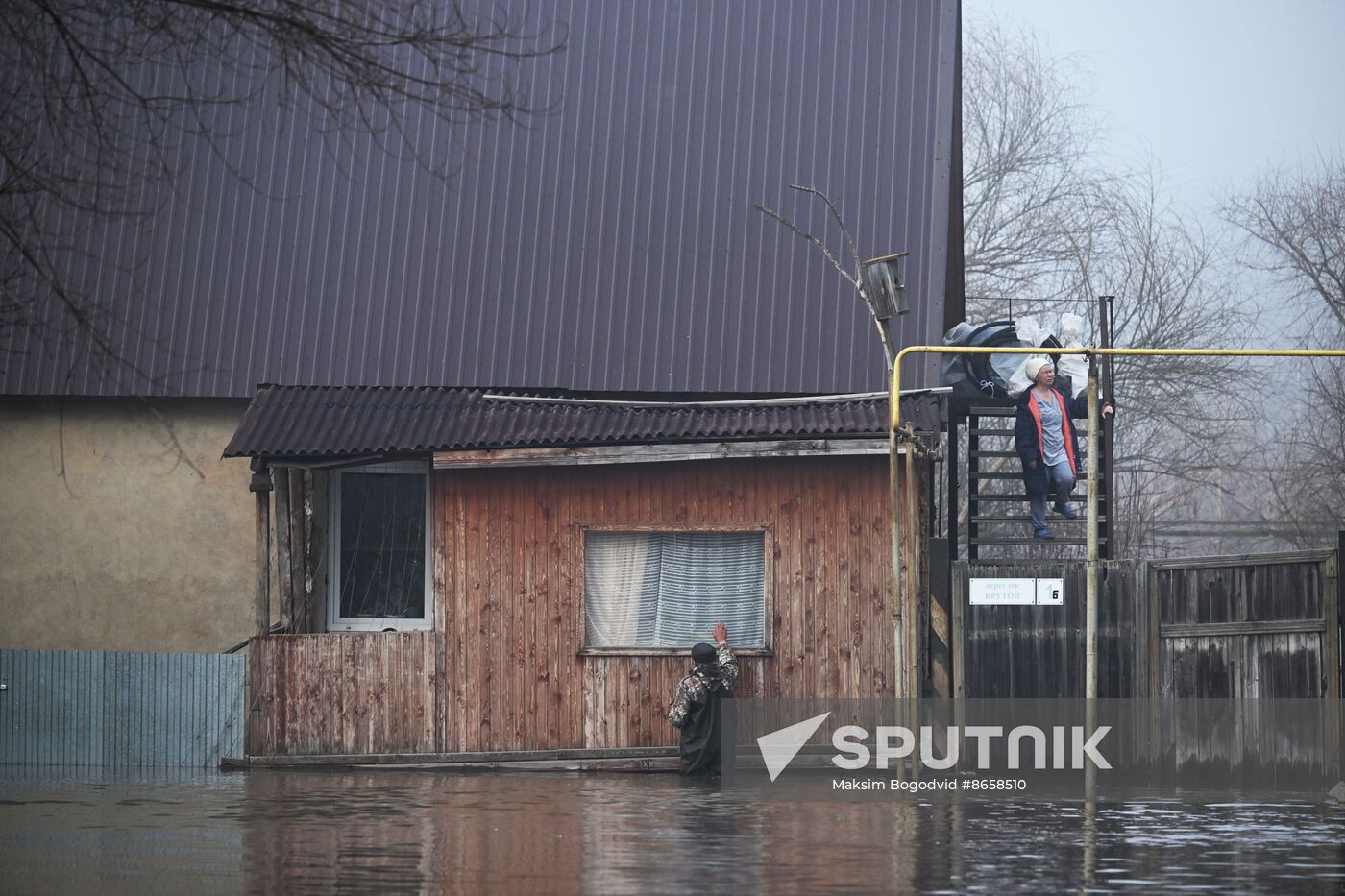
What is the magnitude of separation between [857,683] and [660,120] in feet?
23.3

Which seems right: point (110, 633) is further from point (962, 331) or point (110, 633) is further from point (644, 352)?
point (962, 331)

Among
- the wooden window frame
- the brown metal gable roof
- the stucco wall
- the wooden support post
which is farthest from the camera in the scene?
the stucco wall

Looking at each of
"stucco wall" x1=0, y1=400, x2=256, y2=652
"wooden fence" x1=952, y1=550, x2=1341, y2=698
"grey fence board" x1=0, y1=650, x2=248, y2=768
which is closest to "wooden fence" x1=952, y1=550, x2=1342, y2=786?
"wooden fence" x1=952, y1=550, x2=1341, y2=698

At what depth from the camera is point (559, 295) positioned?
64.1 ft

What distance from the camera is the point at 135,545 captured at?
1928 cm

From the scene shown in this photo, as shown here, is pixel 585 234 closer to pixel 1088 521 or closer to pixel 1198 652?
pixel 1088 521

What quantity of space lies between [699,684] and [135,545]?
6617 mm

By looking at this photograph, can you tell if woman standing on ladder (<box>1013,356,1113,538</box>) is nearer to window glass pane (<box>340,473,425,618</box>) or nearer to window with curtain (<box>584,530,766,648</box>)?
window with curtain (<box>584,530,766,648</box>)

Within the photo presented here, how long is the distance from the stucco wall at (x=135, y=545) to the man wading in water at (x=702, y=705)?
17.2ft

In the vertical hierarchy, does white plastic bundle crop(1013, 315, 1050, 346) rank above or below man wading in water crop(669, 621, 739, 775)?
above

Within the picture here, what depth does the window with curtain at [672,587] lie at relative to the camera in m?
17.6

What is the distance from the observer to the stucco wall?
757 inches

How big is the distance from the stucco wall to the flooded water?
139 inches

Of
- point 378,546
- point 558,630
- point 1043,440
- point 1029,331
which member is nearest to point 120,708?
point 378,546
